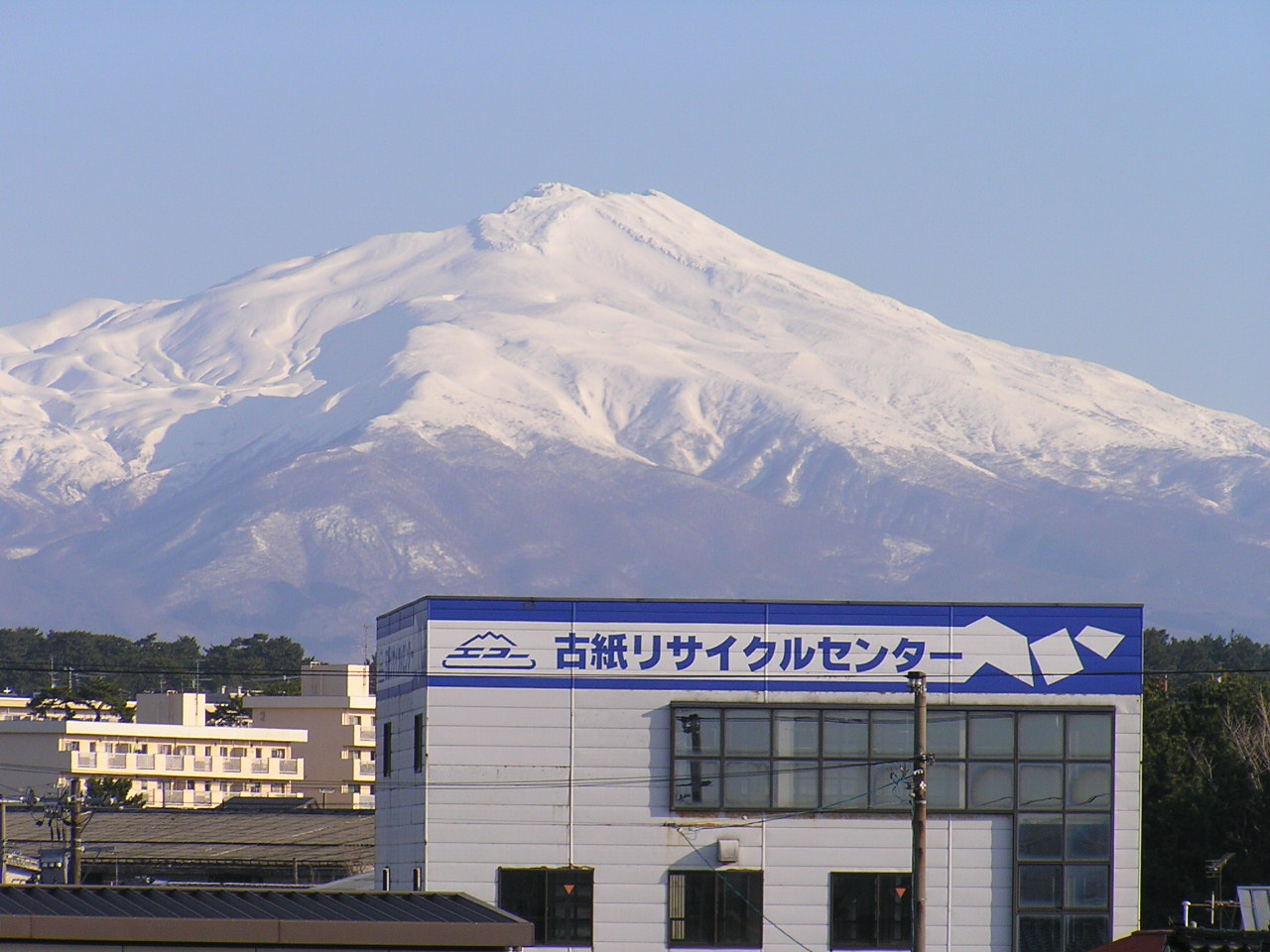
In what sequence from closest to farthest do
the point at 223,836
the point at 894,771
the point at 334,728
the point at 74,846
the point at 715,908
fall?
1. the point at 715,908
2. the point at 894,771
3. the point at 74,846
4. the point at 223,836
5. the point at 334,728

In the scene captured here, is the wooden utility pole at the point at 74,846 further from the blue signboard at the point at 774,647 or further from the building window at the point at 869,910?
the building window at the point at 869,910

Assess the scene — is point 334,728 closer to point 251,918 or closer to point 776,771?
point 776,771

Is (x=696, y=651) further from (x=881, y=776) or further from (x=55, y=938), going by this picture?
(x=55, y=938)

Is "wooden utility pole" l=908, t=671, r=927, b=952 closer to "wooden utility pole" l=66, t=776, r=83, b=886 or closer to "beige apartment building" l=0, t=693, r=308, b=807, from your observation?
"wooden utility pole" l=66, t=776, r=83, b=886

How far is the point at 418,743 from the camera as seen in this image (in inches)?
1720

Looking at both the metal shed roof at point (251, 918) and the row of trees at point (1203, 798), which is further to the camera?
the row of trees at point (1203, 798)

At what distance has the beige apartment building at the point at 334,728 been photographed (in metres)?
125

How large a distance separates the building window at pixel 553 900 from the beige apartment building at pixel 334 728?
267 ft

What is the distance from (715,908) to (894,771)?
4572mm

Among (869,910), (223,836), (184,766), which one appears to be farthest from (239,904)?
(184,766)

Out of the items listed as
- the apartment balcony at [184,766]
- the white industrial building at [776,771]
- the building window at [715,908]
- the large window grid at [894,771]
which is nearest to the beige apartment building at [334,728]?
the apartment balcony at [184,766]

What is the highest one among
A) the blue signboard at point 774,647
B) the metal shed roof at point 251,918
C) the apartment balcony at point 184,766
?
the blue signboard at point 774,647

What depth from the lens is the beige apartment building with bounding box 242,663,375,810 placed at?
124750 millimetres

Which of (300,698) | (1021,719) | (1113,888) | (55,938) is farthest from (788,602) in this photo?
(300,698)
